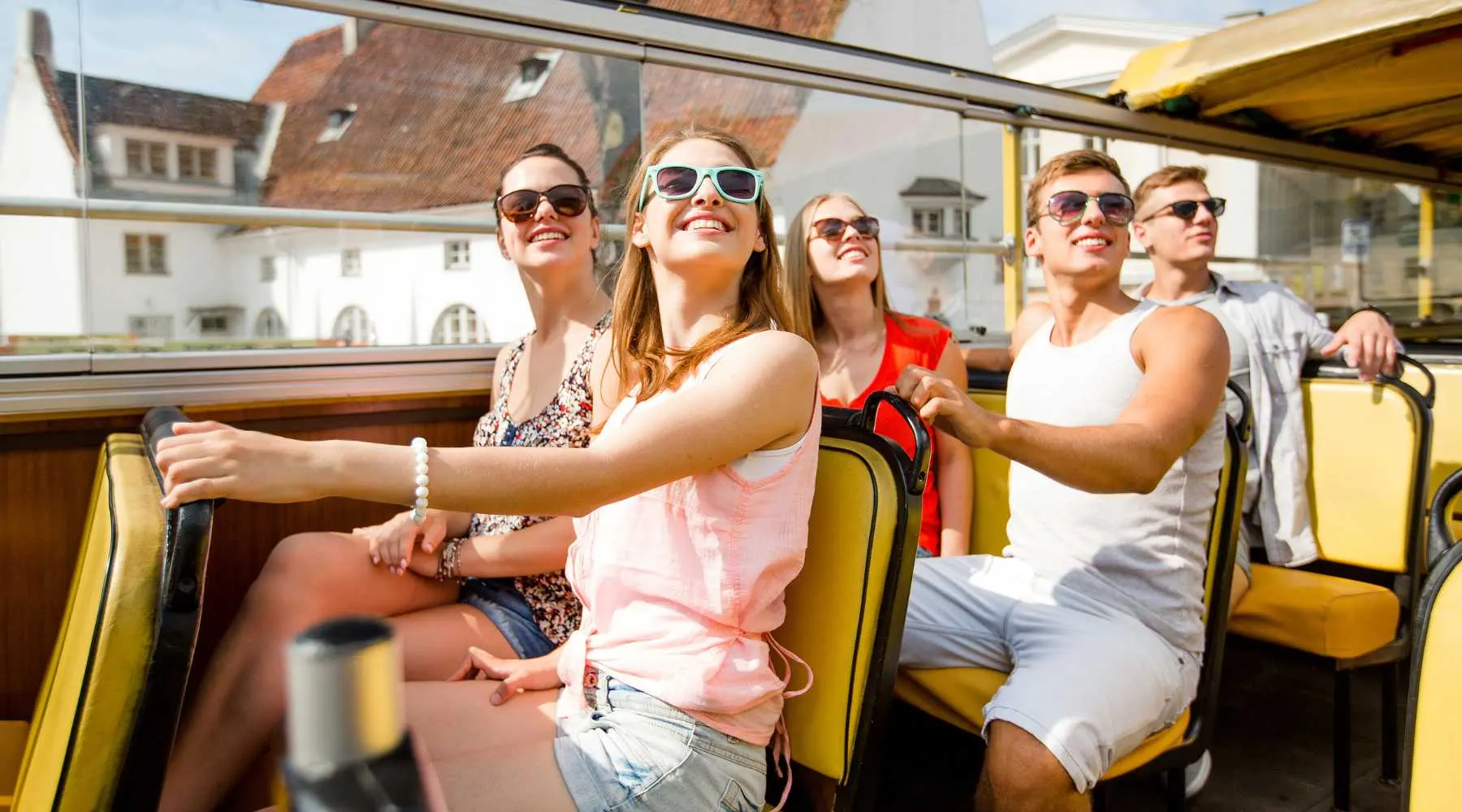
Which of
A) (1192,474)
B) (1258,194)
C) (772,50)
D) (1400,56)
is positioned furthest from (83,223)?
(1258,194)

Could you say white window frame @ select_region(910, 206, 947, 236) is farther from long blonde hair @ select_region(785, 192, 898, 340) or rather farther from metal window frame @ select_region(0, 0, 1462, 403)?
long blonde hair @ select_region(785, 192, 898, 340)

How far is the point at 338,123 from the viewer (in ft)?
9.83

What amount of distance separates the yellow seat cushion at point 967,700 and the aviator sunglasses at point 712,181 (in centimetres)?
102

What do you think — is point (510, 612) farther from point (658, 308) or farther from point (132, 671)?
point (132, 671)

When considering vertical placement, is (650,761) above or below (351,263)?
below

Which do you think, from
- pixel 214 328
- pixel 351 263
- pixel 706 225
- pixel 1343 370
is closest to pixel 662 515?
pixel 706 225

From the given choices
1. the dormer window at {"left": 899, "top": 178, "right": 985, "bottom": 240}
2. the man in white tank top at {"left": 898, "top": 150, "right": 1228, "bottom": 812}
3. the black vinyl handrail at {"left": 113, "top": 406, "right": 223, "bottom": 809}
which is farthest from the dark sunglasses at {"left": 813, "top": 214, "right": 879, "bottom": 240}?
the black vinyl handrail at {"left": 113, "top": 406, "right": 223, "bottom": 809}

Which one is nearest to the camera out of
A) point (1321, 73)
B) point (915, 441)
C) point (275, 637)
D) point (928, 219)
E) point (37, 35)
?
point (915, 441)

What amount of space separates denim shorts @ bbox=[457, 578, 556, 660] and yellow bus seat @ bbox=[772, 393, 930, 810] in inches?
24.3

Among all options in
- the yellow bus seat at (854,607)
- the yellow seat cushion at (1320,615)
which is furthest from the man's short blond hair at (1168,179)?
the yellow bus seat at (854,607)

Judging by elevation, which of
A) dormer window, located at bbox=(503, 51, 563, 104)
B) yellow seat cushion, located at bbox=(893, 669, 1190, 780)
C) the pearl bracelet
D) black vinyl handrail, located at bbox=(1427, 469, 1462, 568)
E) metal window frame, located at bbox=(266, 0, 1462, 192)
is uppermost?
metal window frame, located at bbox=(266, 0, 1462, 192)

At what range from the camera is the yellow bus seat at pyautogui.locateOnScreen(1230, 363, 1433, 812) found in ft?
8.62

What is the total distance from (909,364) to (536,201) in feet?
3.67

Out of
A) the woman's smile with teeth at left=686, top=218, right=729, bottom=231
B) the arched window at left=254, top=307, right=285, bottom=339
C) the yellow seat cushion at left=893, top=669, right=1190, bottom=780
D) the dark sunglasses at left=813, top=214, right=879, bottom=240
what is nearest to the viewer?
the woman's smile with teeth at left=686, top=218, right=729, bottom=231
